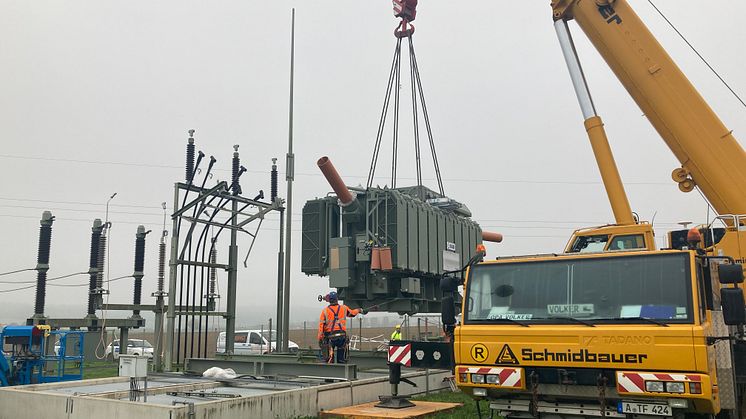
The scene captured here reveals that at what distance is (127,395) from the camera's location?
9016 mm

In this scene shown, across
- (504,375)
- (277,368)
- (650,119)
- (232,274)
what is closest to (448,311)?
(504,375)

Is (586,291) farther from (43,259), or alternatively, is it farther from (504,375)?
(43,259)

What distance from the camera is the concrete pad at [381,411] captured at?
855 cm

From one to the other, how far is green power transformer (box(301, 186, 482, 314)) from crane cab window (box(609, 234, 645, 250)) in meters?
4.01

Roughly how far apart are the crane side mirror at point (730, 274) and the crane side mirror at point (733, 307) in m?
0.11

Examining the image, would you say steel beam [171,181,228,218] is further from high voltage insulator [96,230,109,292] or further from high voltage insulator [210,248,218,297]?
high voltage insulator [96,230,109,292]

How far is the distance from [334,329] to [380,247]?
1.85m

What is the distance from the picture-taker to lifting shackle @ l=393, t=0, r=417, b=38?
570 inches

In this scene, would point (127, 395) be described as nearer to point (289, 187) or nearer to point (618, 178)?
point (289, 187)

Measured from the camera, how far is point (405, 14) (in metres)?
14.5

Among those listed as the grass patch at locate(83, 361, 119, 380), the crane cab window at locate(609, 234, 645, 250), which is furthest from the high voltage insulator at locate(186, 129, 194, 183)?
the crane cab window at locate(609, 234, 645, 250)

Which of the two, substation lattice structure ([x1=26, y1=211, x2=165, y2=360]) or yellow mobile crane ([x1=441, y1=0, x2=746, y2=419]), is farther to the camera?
substation lattice structure ([x1=26, y1=211, x2=165, y2=360])

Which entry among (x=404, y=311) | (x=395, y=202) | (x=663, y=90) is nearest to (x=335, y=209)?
(x=395, y=202)

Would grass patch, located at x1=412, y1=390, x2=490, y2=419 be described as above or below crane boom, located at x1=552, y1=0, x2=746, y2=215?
below
